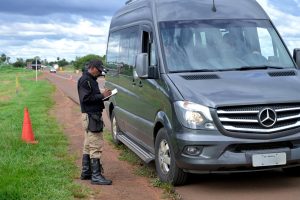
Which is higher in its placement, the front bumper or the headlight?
the headlight

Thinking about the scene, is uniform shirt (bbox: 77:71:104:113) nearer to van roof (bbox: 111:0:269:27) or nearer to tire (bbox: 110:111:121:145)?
van roof (bbox: 111:0:269:27)

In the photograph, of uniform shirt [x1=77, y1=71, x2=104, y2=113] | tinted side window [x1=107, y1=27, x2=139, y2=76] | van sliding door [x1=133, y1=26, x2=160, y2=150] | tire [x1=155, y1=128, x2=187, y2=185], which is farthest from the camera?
tinted side window [x1=107, y1=27, x2=139, y2=76]

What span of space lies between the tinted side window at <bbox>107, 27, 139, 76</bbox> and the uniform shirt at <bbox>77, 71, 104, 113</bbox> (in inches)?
61.0

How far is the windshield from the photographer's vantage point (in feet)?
24.3

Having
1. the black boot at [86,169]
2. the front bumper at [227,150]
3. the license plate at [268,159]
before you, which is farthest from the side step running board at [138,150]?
the license plate at [268,159]

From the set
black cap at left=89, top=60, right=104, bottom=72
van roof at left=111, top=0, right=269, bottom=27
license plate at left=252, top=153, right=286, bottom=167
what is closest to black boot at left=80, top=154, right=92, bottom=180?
black cap at left=89, top=60, right=104, bottom=72

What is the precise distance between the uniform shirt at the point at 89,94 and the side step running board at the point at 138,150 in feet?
3.50

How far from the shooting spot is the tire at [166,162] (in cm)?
696

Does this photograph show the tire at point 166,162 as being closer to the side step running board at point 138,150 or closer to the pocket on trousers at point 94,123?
the side step running board at point 138,150

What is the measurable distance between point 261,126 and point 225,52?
152 cm

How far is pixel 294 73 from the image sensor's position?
7316 mm

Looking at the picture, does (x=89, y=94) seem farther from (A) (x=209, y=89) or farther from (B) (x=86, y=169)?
(A) (x=209, y=89)

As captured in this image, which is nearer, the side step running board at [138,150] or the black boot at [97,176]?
the black boot at [97,176]

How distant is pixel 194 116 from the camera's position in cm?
646
